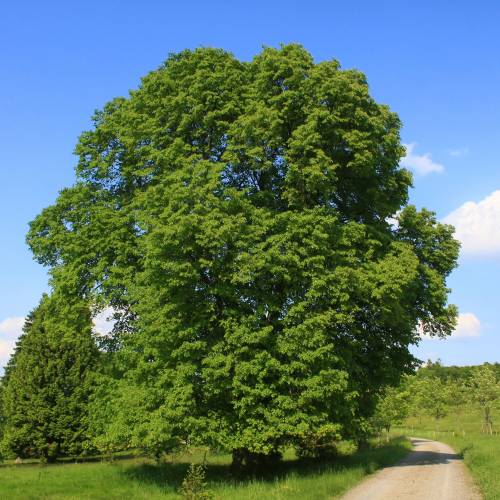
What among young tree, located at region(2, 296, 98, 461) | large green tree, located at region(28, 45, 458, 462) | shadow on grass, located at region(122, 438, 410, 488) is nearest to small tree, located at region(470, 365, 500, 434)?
shadow on grass, located at region(122, 438, 410, 488)

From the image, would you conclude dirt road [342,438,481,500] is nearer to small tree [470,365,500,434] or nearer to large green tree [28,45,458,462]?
large green tree [28,45,458,462]

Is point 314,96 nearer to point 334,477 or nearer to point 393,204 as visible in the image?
point 393,204

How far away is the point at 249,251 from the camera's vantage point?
18.6 m

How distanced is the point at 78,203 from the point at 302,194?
10405mm

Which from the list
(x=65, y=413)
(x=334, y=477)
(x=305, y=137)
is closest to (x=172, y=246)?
(x=305, y=137)

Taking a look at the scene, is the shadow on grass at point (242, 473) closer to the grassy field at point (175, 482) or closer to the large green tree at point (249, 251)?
the grassy field at point (175, 482)

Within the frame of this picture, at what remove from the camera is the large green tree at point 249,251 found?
18.2 m

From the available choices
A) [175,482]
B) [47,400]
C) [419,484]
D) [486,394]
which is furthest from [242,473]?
[486,394]

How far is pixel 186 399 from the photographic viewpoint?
18031 millimetres

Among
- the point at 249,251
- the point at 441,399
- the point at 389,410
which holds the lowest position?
the point at 389,410

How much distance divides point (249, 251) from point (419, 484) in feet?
31.9

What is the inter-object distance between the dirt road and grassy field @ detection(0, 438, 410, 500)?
A: 684 millimetres

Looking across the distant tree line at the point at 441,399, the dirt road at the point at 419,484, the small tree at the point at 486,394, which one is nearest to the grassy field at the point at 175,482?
the dirt road at the point at 419,484

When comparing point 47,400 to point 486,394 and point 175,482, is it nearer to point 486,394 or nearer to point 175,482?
point 175,482
